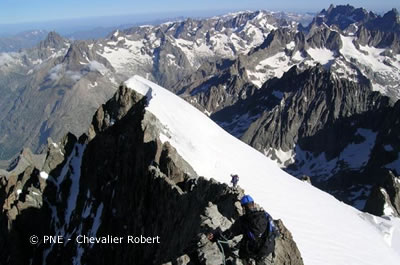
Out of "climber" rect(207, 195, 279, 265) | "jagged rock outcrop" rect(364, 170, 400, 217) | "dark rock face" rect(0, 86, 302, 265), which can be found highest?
"climber" rect(207, 195, 279, 265)

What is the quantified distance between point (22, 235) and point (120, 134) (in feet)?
89.5

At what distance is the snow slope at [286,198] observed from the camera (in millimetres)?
37562

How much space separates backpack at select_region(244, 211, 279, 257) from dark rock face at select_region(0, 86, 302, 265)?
82.1 inches

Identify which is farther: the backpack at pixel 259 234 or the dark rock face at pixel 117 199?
the dark rock face at pixel 117 199

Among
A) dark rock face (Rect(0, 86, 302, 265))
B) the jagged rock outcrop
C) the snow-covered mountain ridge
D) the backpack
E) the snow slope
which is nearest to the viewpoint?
the backpack

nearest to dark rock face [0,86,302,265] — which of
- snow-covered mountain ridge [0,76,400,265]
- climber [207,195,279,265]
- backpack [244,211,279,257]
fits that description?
snow-covered mountain ridge [0,76,400,265]

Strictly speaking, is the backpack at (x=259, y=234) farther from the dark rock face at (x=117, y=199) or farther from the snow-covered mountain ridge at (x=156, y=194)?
the snow-covered mountain ridge at (x=156, y=194)

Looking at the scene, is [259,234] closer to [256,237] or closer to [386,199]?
[256,237]

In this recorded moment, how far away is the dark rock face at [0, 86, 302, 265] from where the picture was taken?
34.8 metres

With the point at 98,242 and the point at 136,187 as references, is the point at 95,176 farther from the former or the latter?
the point at 136,187

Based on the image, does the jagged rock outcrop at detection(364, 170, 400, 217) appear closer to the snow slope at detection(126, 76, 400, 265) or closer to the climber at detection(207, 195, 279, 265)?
the snow slope at detection(126, 76, 400, 265)

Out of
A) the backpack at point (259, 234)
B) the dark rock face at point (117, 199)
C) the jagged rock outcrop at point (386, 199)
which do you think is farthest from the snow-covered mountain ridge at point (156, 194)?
the jagged rock outcrop at point (386, 199)

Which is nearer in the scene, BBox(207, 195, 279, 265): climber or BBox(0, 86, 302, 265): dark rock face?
BBox(207, 195, 279, 265): climber

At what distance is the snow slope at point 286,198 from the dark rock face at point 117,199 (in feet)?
12.2
